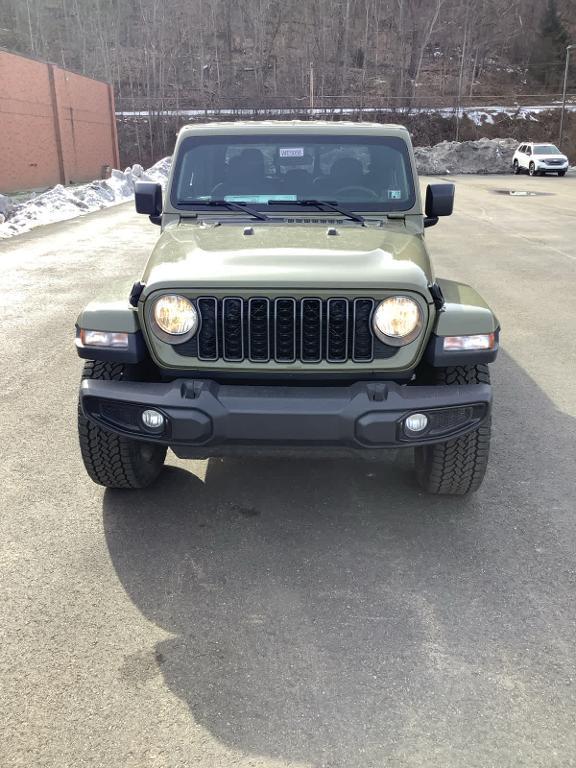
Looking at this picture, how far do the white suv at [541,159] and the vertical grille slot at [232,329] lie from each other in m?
40.5

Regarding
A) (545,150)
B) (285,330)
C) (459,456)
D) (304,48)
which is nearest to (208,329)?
(285,330)

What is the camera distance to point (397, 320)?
10.2 feet

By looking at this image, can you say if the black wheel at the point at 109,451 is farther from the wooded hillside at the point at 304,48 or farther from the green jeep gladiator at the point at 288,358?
the wooded hillside at the point at 304,48

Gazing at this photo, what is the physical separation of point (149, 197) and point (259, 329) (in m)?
1.87

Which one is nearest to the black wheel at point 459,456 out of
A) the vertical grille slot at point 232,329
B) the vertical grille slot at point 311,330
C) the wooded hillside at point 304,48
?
the vertical grille slot at point 311,330

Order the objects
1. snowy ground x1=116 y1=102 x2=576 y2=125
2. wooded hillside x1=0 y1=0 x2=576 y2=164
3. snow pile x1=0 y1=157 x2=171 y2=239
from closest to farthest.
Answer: snow pile x1=0 y1=157 x2=171 y2=239
snowy ground x1=116 y1=102 x2=576 y2=125
wooded hillside x1=0 y1=0 x2=576 y2=164

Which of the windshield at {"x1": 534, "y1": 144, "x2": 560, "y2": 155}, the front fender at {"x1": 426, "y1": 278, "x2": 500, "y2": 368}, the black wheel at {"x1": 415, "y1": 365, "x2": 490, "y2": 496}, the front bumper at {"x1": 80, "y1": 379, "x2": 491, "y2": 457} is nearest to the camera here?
the front bumper at {"x1": 80, "y1": 379, "x2": 491, "y2": 457}

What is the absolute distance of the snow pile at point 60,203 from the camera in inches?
650

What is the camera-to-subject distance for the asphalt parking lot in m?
2.22

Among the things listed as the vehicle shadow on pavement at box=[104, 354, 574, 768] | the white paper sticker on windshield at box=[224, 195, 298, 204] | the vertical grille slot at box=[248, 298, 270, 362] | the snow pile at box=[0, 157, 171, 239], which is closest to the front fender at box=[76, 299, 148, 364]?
the vertical grille slot at box=[248, 298, 270, 362]

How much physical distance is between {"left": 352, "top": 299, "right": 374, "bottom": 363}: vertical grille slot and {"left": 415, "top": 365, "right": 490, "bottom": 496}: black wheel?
18.4 inches

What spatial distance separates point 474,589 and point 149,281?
2.02 m

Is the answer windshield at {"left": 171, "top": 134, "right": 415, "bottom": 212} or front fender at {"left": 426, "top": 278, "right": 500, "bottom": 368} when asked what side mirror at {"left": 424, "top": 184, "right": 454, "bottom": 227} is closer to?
windshield at {"left": 171, "top": 134, "right": 415, "bottom": 212}

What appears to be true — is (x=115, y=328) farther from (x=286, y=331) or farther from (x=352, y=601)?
(x=352, y=601)
